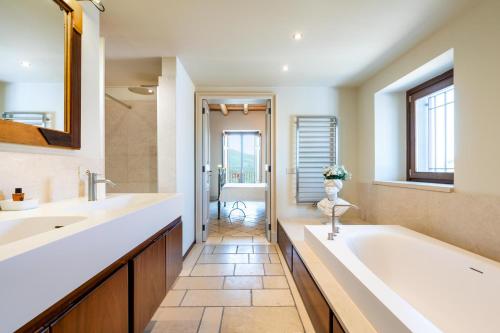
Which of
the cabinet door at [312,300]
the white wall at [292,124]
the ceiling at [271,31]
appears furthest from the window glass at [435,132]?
the cabinet door at [312,300]

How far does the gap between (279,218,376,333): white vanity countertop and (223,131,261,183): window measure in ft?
16.4

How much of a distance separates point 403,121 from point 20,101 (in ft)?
11.2

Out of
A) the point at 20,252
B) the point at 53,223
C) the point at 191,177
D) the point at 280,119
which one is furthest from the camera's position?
the point at 280,119

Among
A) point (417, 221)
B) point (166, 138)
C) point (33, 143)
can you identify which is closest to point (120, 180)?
point (166, 138)

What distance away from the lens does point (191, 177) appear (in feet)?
10.1

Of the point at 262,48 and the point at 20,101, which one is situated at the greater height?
the point at 262,48

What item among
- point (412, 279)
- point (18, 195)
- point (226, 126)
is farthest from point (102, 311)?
point (226, 126)

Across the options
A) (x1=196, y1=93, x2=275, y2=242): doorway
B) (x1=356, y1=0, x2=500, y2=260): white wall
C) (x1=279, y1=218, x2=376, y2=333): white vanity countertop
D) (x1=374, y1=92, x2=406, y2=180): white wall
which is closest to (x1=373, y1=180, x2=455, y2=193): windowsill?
(x1=356, y1=0, x2=500, y2=260): white wall

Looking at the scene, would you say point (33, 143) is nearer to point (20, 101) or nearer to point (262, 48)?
point (20, 101)

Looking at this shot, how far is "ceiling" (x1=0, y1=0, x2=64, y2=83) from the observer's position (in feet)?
3.68

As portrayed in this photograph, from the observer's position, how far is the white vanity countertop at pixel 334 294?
101 cm

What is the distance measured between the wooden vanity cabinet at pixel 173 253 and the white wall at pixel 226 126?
16.6 feet

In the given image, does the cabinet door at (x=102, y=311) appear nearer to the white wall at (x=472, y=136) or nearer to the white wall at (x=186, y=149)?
the white wall at (x=186, y=149)

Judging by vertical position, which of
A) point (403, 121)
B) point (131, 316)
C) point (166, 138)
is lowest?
point (131, 316)
